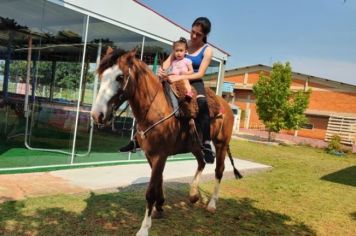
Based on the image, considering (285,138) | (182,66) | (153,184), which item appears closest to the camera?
(153,184)

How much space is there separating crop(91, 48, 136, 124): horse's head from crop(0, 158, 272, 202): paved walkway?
8.93 feet

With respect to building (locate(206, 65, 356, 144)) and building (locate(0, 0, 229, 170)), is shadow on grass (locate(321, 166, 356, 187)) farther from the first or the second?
building (locate(206, 65, 356, 144))

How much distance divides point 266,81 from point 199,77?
2125 centimetres

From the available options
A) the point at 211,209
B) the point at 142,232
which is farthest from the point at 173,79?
the point at 211,209

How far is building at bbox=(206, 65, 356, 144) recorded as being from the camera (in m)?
28.6

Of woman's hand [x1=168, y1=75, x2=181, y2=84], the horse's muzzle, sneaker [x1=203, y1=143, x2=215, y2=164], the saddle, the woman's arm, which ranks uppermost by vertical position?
the woman's arm

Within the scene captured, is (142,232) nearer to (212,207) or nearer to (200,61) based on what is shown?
(212,207)

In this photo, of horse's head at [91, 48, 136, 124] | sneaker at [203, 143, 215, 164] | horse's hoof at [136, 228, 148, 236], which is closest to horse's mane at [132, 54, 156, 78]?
horse's head at [91, 48, 136, 124]

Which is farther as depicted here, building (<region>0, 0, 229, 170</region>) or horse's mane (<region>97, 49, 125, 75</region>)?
building (<region>0, 0, 229, 170</region>)

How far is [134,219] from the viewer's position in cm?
499

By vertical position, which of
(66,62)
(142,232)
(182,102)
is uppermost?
(66,62)

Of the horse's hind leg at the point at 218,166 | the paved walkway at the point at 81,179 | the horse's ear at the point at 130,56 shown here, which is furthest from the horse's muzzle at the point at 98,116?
the horse's hind leg at the point at 218,166

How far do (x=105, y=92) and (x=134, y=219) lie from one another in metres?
2.34

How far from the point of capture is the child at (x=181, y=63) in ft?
14.2
